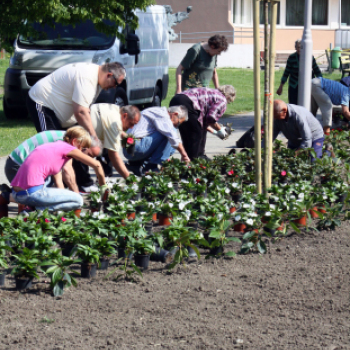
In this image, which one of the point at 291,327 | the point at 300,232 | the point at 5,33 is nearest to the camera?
the point at 291,327

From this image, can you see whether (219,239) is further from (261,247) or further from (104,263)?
(104,263)

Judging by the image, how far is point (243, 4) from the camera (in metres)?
32.2

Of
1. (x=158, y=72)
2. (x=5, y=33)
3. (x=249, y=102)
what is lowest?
A: (x=249, y=102)

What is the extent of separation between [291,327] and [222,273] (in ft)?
3.12

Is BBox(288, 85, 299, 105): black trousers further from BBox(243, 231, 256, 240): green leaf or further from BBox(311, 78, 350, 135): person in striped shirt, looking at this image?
BBox(243, 231, 256, 240): green leaf

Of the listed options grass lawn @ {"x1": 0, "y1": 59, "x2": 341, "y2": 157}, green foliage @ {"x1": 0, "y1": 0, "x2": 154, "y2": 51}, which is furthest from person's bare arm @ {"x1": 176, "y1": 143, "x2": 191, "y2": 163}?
green foliage @ {"x1": 0, "y1": 0, "x2": 154, "y2": 51}

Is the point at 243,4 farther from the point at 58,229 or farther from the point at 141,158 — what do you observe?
the point at 58,229

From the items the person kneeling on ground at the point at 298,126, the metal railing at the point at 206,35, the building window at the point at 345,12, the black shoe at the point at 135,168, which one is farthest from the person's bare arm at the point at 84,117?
the building window at the point at 345,12

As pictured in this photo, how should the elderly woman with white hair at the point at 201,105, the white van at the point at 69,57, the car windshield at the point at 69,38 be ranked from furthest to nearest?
the car windshield at the point at 69,38, the white van at the point at 69,57, the elderly woman with white hair at the point at 201,105

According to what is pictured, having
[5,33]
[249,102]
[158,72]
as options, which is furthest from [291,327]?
[249,102]

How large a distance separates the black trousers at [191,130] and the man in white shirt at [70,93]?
4.97 feet

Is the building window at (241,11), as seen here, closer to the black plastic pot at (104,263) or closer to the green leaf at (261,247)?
the green leaf at (261,247)

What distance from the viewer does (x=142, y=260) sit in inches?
176

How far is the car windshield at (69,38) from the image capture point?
37.9 feet
